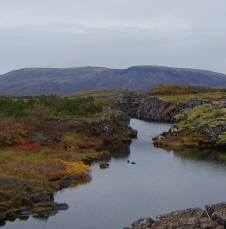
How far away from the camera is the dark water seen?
55.6 metres

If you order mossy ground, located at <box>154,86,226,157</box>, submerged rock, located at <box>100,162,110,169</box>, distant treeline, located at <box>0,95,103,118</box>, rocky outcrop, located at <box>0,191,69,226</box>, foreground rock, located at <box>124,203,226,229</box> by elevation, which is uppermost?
distant treeline, located at <box>0,95,103,118</box>

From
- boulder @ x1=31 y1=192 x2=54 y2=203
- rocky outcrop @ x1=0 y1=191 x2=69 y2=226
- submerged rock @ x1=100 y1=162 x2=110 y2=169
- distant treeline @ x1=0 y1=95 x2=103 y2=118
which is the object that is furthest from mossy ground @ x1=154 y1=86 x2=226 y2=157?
rocky outcrop @ x1=0 y1=191 x2=69 y2=226

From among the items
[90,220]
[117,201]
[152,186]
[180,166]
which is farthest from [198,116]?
[90,220]

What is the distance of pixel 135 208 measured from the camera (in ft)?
197

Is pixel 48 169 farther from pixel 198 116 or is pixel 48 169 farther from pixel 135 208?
pixel 198 116

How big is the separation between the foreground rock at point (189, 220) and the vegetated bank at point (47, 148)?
1680 cm

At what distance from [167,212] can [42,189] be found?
2473 centimetres

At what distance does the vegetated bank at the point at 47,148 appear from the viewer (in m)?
63.1

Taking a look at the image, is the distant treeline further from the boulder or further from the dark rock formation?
the dark rock formation

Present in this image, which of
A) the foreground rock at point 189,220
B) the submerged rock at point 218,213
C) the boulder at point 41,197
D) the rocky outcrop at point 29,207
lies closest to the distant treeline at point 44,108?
the boulder at point 41,197

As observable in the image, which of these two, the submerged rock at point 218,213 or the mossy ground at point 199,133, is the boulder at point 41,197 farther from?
the mossy ground at point 199,133

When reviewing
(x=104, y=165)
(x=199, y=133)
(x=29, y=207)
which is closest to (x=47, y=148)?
(x=104, y=165)

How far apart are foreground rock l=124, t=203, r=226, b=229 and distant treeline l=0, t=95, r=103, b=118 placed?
278 feet

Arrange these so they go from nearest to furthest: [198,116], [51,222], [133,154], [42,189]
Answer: [51,222] → [42,189] → [133,154] → [198,116]
